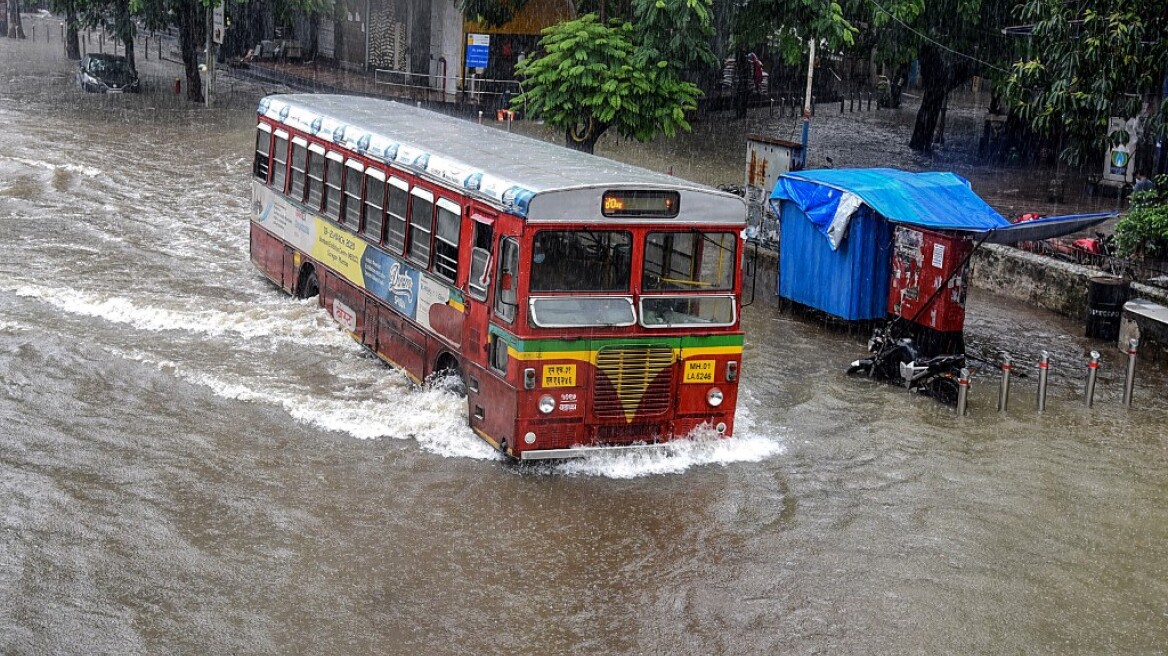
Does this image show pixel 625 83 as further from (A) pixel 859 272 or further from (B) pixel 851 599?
(B) pixel 851 599

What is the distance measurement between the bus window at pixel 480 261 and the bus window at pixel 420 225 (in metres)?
1.17

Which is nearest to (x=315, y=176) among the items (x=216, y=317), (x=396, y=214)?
(x=216, y=317)

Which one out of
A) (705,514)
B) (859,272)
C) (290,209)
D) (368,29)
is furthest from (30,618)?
(368,29)

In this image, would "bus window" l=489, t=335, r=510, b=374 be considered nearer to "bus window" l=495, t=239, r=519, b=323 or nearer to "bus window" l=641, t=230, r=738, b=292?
"bus window" l=495, t=239, r=519, b=323

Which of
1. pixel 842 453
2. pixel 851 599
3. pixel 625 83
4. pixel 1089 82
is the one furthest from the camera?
pixel 625 83

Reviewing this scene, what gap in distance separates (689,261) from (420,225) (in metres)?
3.10

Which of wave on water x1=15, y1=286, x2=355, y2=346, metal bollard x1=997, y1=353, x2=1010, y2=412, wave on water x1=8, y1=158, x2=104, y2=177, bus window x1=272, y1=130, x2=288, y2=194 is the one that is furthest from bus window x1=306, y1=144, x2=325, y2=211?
wave on water x1=8, y1=158, x2=104, y2=177

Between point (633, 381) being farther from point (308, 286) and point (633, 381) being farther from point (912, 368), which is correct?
point (308, 286)

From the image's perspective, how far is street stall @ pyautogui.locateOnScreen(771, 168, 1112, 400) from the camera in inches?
647

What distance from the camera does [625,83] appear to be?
24.8 m

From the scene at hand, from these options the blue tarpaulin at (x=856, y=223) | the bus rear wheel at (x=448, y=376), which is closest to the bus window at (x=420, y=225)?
the bus rear wheel at (x=448, y=376)

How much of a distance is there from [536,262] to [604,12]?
1671 centimetres

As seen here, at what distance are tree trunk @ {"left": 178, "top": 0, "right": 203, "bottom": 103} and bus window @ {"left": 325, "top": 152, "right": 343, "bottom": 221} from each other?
24.8 m

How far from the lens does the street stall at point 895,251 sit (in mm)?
16422
